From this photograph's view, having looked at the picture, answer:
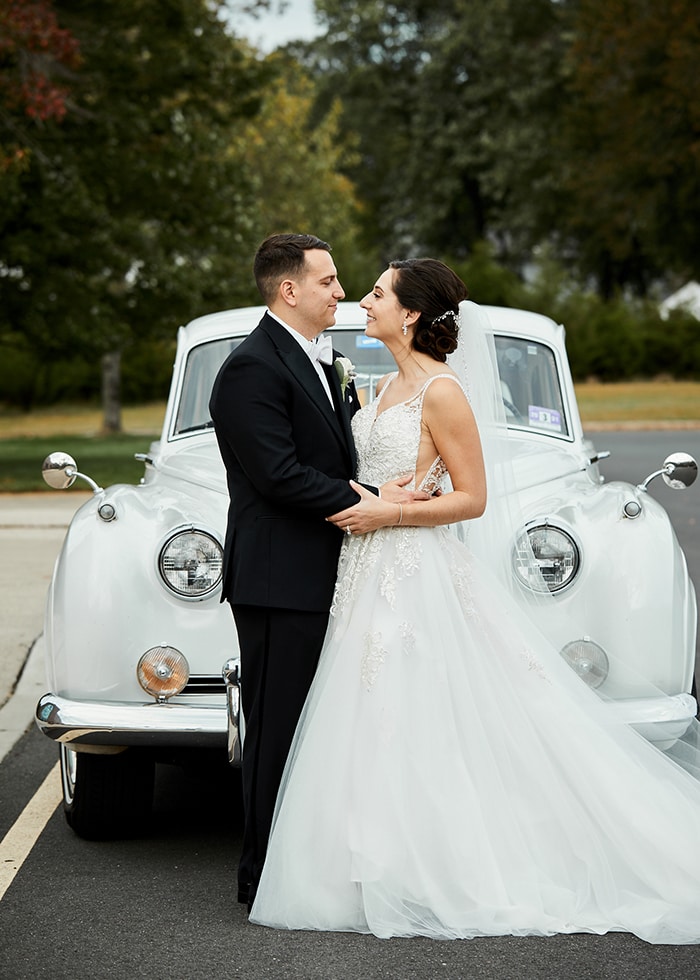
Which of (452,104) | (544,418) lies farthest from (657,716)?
(452,104)

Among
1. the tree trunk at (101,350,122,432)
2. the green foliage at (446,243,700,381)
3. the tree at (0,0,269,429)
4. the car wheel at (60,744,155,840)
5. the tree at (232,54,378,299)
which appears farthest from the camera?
the green foliage at (446,243,700,381)

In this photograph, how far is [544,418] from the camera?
641 centimetres

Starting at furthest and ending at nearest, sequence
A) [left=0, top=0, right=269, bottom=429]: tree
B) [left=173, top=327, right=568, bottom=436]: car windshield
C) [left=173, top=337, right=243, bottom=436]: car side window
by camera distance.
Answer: [left=0, top=0, right=269, bottom=429]: tree → [left=173, top=337, right=243, bottom=436]: car side window → [left=173, top=327, right=568, bottom=436]: car windshield

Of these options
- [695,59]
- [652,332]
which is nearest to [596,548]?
[695,59]

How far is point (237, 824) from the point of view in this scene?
17.4ft

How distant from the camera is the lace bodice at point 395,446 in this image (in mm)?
4320

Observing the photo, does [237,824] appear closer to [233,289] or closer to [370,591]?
[370,591]

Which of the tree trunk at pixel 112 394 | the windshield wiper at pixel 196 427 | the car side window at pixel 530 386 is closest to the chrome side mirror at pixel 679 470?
the car side window at pixel 530 386

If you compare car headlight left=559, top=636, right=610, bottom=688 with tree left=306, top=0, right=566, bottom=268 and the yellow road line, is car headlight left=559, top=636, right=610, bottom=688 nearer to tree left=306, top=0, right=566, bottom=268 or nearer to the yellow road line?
the yellow road line

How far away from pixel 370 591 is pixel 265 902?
949 millimetres

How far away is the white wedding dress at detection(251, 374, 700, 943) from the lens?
3980 mm

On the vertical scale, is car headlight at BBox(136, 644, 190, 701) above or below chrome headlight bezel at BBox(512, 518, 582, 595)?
below

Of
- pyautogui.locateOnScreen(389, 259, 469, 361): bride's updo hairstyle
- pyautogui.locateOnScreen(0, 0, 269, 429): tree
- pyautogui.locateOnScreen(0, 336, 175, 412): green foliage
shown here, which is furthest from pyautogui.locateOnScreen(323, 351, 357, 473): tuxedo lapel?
pyautogui.locateOnScreen(0, 336, 175, 412): green foliage

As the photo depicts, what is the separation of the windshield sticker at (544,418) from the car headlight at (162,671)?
2322 mm
